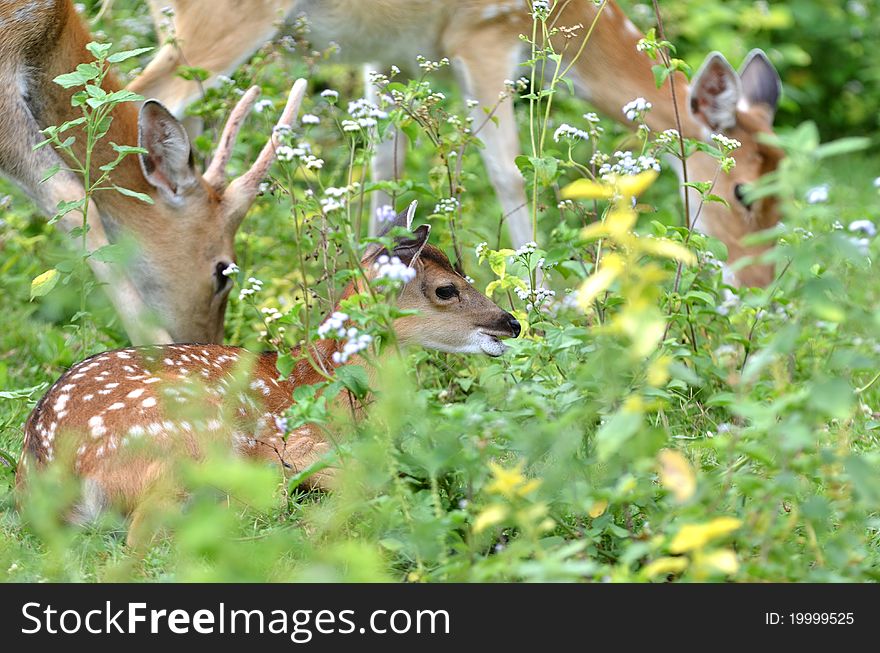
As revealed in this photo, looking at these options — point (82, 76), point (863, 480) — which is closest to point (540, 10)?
point (82, 76)

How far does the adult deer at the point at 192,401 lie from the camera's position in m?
3.64

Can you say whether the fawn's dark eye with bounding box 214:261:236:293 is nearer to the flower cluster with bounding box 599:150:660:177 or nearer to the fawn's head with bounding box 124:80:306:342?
the fawn's head with bounding box 124:80:306:342

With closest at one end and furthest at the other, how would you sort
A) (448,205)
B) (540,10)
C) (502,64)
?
1. (540,10)
2. (448,205)
3. (502,64)

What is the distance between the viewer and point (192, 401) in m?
3.91

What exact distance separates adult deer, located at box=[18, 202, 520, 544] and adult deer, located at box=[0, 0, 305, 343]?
0.68 metres

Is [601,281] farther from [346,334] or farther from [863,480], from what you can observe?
[346,334]

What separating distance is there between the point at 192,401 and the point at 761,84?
3.90m

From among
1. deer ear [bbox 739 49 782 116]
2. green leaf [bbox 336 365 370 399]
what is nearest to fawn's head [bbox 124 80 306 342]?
green leaf [bbox 336 365 370 399]

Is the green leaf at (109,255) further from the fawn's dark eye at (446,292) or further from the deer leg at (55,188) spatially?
the fawn's dark eye at (446,292)

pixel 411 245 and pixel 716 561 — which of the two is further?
pixel 411 245

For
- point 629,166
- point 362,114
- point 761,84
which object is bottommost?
point 761,84
